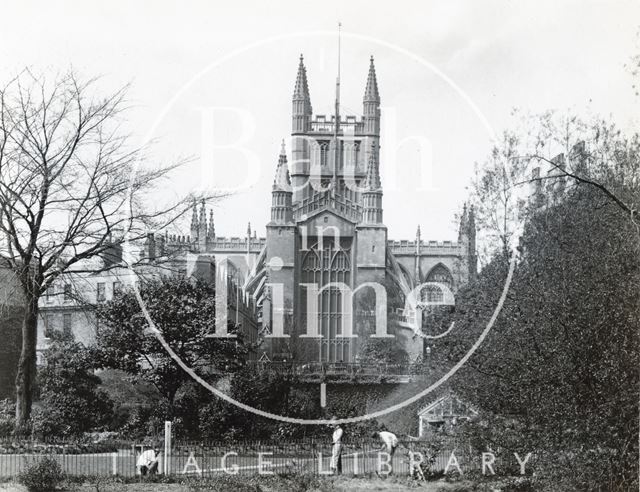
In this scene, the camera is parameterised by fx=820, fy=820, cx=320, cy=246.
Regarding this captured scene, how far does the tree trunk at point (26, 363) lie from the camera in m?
17.9

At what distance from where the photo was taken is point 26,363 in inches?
710

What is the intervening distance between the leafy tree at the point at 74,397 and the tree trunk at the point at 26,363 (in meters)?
4.37

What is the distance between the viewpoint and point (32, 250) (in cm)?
1750

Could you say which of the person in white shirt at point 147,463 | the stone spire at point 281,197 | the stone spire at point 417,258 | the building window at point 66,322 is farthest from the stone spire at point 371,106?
the person in white shirt at point 147,463

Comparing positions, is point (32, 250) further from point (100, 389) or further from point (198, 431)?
point (100, 389)

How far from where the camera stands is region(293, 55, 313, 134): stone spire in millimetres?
71569

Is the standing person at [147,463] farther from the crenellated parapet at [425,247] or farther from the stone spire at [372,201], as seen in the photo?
the crenellated parapet at [425,247]

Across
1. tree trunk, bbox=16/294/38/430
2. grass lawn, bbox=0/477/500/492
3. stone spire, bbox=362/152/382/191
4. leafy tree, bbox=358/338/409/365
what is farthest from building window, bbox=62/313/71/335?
grass lawn, bbox=0/477/500/492

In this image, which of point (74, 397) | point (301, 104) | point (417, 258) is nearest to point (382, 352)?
point (417, 258)

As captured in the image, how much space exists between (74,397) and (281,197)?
37565 mm

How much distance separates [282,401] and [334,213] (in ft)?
113

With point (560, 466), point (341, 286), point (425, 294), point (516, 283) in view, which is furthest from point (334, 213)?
point (560, 466)

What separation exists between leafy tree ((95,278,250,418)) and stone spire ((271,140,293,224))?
36055 millimetres

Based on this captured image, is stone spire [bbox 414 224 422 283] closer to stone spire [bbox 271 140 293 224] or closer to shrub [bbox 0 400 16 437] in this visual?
stone spire [bbox 271 140 293 224]
